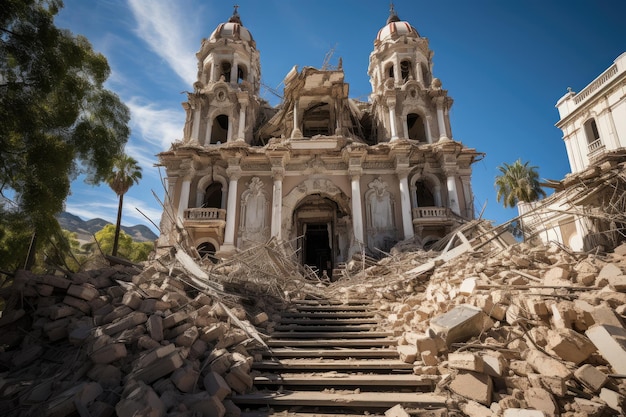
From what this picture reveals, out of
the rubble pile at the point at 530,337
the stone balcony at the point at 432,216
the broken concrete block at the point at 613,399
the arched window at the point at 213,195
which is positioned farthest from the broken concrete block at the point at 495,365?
the arched window at the point at 213,195

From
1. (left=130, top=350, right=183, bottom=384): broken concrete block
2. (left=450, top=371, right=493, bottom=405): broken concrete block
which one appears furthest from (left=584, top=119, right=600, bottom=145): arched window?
(left=130, top=350, right=183, bottom=384): broken concrete block

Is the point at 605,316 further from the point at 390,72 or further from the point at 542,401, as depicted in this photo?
the point at 390,72

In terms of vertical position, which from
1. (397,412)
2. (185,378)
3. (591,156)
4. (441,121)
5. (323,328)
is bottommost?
(397,412)

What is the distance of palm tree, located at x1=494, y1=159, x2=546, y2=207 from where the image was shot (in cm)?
2556

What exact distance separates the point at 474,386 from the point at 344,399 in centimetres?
166

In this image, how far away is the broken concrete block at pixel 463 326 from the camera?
4.67 m

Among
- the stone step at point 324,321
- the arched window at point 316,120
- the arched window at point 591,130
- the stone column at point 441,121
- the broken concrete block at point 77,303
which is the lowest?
the stone step at point 324,321

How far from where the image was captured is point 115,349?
3.96 m

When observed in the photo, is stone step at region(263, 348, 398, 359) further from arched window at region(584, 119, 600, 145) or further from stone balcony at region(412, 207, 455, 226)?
arched window at region(584, 119, 600, 145)

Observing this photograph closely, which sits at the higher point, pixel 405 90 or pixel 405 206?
pixel 405 90

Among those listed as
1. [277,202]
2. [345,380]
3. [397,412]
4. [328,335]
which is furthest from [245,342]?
[277,202]

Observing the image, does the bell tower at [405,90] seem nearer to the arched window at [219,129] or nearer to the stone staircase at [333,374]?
the arched window at [219,129]

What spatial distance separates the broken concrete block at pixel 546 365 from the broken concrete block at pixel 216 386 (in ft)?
12.6

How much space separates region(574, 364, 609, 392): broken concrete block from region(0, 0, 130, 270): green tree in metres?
10.7
